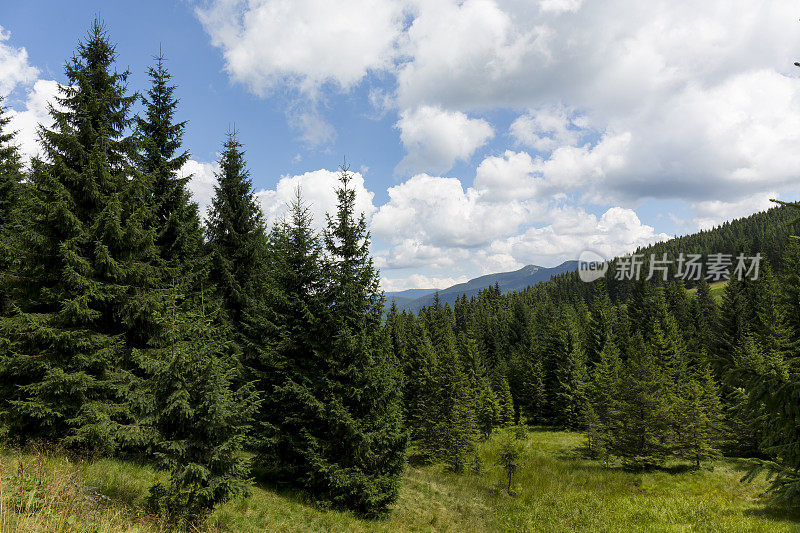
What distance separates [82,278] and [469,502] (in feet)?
73.3

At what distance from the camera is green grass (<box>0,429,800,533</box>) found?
7.79 m

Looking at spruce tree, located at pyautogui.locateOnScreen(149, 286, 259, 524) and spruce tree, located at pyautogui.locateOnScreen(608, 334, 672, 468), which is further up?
spruce tree, located at pyautogui.locateOnScreen(149, 286, 259, 524)

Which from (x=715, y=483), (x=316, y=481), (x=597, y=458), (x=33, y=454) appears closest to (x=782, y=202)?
(x=316, y=481)

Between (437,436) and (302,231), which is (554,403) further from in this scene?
(302,231)

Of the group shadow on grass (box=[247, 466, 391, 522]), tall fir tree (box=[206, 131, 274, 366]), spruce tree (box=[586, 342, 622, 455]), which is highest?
tall fir tree (box=[206, 131, 274, 366])

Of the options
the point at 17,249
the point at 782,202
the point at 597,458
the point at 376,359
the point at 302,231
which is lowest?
the point at 597,458

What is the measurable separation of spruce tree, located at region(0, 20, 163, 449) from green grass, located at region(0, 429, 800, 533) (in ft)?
5.04

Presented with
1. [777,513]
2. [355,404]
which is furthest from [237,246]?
[777,513]

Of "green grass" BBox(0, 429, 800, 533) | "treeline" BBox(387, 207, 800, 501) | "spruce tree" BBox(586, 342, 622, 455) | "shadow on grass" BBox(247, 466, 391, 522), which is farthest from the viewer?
"spruce tree" BBox(586, 342, 622, 455)

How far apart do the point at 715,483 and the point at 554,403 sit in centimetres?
2421

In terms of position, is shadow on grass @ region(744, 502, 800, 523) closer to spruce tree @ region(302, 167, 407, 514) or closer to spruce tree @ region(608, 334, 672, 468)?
spruce tree @ region(608, 334, 672, 468)

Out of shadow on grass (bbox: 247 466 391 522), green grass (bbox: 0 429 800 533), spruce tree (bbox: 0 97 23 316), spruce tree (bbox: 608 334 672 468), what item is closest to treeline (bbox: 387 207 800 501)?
spruce tree (bbox: 608 334 672 468)

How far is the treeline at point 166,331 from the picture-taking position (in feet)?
32.0

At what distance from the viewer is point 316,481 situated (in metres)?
15.1
